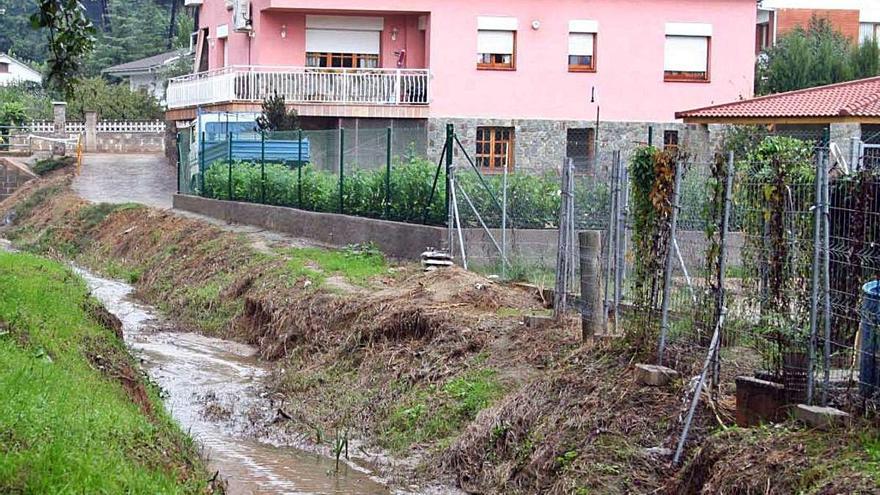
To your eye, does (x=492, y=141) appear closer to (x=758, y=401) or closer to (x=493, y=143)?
(x=493, y=143)

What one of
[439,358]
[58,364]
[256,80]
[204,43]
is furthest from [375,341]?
[204,43]

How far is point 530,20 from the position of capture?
4081cm

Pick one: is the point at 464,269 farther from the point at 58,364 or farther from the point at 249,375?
the point at 58,364

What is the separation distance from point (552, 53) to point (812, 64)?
374 inches

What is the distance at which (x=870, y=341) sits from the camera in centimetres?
942

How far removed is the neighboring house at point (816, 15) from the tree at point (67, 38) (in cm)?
4330

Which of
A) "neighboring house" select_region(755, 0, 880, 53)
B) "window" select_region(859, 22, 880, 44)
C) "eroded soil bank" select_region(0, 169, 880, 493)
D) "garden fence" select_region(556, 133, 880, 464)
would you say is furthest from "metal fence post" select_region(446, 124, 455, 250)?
"window" select_region(859, 22, 880, 44)

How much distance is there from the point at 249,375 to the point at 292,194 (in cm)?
1112

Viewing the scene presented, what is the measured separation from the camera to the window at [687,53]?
4150 centimetres

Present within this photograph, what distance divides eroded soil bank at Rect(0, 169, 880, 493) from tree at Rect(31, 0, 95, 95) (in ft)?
14.8

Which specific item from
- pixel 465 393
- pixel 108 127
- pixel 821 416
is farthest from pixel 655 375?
pixel 108 127

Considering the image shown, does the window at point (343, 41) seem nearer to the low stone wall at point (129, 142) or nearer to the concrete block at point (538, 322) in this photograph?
the low stone wall at point (129, 142)

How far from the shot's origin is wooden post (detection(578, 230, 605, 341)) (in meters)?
13.6

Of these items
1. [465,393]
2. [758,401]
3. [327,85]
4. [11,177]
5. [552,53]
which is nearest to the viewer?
[758,401]
